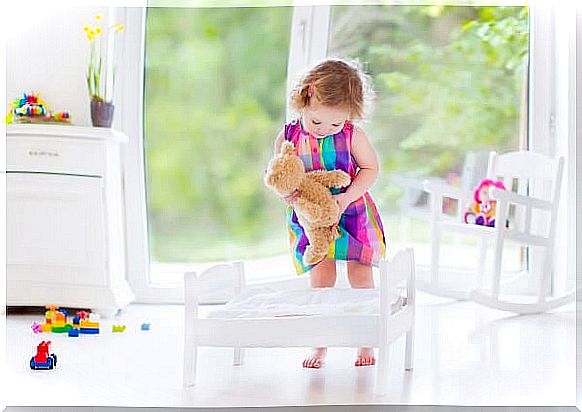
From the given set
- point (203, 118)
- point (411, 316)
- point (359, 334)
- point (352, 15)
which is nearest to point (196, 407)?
point (359, 334)

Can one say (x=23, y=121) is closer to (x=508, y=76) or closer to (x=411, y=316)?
A: (x=411, y=316)

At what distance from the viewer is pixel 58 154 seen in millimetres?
2902

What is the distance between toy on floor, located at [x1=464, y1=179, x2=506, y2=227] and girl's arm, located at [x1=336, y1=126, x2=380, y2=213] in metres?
1.17

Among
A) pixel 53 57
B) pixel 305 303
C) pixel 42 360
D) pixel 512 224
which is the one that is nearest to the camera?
pixel 305 303

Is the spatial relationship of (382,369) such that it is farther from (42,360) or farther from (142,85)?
(142,85)

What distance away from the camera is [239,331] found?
72.5 inches

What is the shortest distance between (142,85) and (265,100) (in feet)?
1.60

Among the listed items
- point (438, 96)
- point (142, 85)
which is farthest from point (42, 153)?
point (438, 96)

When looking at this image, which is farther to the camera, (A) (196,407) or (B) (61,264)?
(B) (61,264)

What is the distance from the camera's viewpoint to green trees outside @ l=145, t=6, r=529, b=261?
131 inches

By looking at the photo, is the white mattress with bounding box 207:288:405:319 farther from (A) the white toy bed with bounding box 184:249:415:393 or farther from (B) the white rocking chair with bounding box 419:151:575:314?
(B) the white rocking chair with bounding box 419:151:575:314

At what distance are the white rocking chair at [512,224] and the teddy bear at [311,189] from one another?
96cm

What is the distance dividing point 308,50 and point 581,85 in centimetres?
149

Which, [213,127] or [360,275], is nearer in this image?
[360,275]
